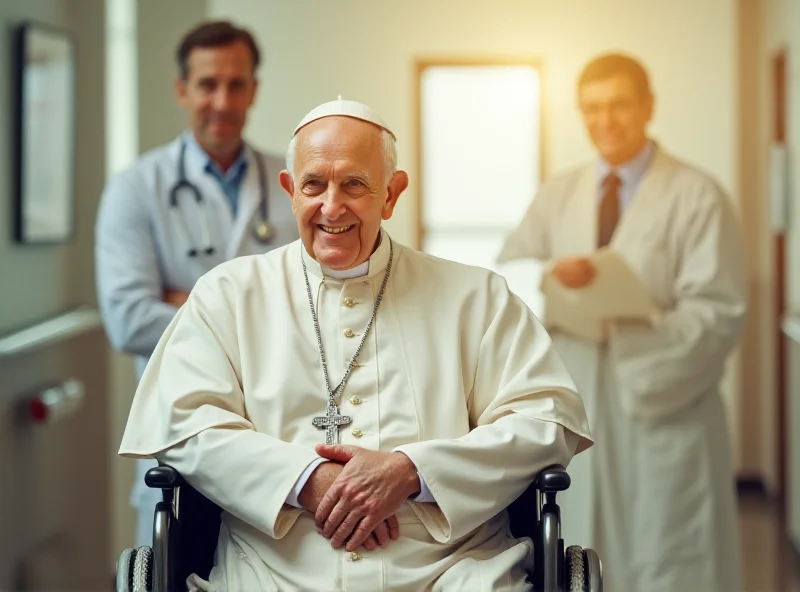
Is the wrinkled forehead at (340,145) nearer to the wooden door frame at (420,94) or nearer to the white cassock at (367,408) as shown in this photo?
the white cassock at (367,408)

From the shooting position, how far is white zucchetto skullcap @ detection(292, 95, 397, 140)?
2016 millimetres

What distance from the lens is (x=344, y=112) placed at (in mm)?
2016

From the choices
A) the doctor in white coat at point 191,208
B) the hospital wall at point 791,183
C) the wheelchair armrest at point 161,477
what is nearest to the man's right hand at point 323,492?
the wheelchair armrest at point 161,477

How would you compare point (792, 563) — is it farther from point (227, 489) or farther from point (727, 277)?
point (227, 489)

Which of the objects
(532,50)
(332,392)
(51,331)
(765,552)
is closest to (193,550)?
(332,392)

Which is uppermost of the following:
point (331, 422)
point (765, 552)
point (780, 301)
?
point (780, 301)

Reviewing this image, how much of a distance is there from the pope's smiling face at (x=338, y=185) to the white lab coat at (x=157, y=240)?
0.59 meters

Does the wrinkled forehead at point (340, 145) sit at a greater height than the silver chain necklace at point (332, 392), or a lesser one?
greater

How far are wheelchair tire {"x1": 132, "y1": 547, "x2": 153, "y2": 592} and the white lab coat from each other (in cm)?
79

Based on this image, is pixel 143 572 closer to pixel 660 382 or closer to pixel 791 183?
pixel 660 382

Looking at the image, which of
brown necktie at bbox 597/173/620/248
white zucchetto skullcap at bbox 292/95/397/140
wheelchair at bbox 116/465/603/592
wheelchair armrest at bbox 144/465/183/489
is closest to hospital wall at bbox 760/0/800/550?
brown necktie at bbox 597/173/620/248

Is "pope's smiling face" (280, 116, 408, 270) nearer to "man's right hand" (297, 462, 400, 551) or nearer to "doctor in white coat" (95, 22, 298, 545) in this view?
"man's right hand" (297, 462, 400, 551)

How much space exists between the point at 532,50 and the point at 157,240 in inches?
41.8

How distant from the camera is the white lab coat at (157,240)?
2.65 metres
